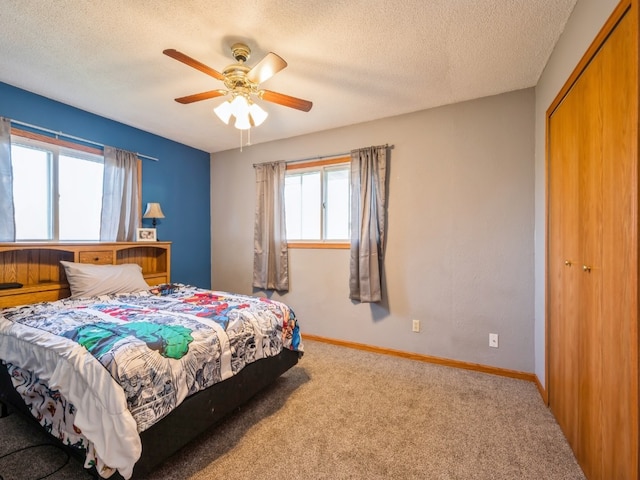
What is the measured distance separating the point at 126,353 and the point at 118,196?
244 centimetres

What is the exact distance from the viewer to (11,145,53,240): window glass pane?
8.53 feet

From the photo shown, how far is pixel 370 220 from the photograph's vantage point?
310cm

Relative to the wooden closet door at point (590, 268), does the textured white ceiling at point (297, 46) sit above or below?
above

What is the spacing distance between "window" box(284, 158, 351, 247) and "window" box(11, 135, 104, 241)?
2094 mm

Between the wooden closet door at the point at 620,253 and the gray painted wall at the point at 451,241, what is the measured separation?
133cm

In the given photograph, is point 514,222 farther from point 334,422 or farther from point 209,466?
point 209,466

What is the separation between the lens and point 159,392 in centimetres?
138

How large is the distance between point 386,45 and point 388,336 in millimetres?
2621

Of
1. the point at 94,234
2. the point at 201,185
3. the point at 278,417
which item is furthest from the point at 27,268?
the point at 278,417

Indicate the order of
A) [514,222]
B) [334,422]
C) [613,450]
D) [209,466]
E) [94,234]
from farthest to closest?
[94,234]
[514,222]
[334,422]
[209,466]
[613,450]

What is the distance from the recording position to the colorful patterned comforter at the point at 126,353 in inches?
49.3

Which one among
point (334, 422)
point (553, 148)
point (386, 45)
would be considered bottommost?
point (334, 422)

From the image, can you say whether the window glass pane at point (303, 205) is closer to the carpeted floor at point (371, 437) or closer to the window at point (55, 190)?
the carpeted floor at point (371, 437)

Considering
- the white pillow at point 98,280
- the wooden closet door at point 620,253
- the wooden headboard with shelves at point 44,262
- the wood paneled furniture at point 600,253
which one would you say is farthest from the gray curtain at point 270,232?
the wooden closet door at point 620,253
